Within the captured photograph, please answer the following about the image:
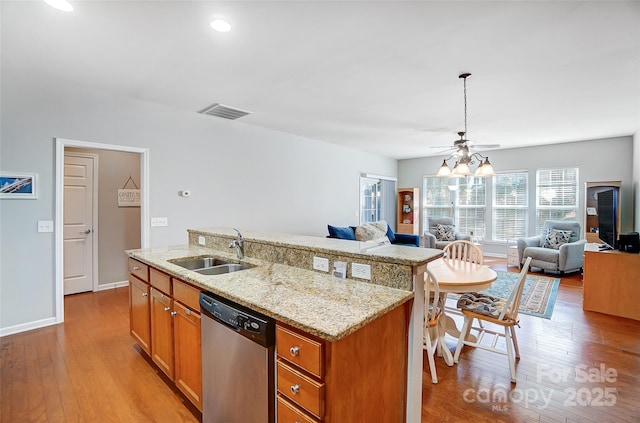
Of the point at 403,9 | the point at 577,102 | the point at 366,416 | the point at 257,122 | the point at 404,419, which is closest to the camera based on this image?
the point at 366,416

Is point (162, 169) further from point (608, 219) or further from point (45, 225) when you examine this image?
point (608, 219)

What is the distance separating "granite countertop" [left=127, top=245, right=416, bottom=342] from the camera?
120 cm

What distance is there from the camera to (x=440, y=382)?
7.56 feet

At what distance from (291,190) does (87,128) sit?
10.2ft

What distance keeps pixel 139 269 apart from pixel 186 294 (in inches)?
36.1

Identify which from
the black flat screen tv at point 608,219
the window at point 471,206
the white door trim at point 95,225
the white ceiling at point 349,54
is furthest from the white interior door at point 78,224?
the window at point 471,206

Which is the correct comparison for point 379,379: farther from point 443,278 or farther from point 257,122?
point 257,122

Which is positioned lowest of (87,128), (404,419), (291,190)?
(404,419)

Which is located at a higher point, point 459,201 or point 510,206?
point 459,201

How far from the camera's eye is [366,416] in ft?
4.32

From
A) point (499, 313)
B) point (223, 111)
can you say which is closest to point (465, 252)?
point (499, 313)

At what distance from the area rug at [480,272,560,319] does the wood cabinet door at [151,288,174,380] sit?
12.8 feet

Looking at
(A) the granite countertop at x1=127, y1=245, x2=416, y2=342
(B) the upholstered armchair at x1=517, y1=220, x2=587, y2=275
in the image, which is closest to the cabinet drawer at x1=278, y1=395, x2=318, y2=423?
(A) the granite countertop at x1=127, y1=245, x2=416, y2=342

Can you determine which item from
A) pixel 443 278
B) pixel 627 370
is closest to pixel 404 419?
pixel 443 278
